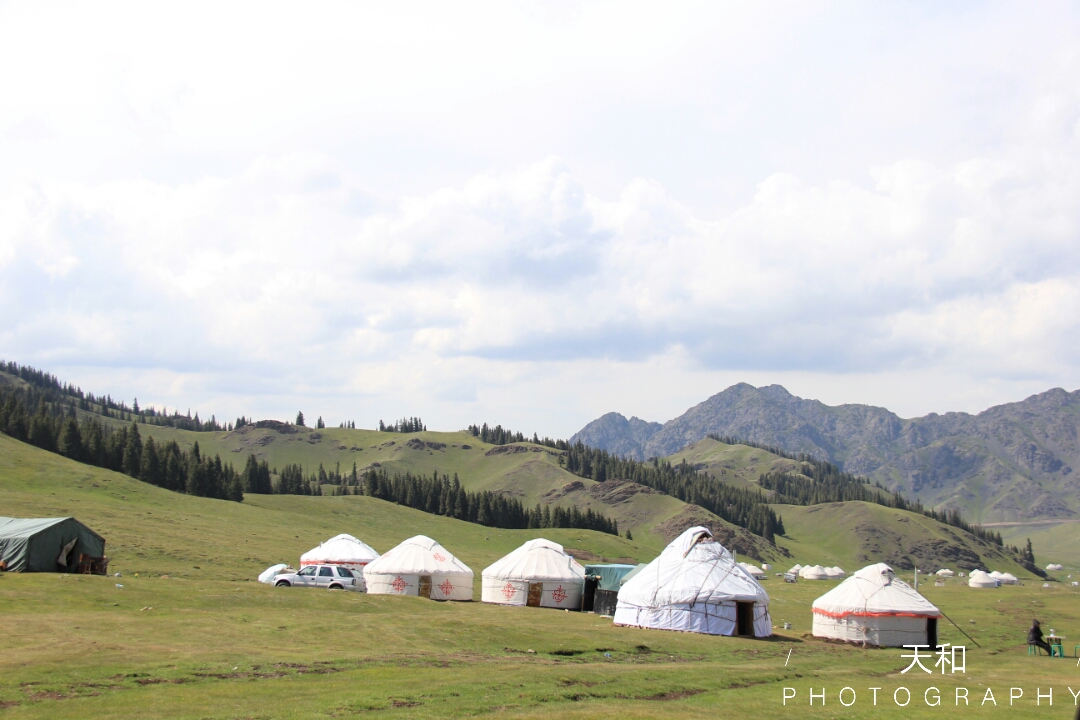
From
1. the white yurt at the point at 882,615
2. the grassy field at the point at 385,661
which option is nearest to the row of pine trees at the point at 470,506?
the grassy field at the point at 385,661

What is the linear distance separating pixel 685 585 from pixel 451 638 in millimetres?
13824

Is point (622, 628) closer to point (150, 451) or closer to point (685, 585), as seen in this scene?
point (685, 585)

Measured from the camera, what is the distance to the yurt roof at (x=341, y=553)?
5503cm

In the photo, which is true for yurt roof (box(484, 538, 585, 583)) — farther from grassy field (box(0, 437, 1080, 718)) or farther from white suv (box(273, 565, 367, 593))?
white suv (box(273, 565, 367, 593))

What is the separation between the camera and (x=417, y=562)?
157 ft

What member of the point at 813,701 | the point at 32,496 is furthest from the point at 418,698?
the point at 32,496

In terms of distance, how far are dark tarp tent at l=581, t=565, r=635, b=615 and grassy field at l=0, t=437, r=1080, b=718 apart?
3.58 meters

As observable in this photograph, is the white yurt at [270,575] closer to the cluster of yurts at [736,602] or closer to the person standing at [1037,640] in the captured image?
the cluster of yurts at [736,602]

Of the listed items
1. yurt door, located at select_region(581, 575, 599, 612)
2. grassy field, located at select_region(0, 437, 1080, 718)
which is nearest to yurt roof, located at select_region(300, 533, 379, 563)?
grassy field, located at select_region(0, 437, 1080, 718)

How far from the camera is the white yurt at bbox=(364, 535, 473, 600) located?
47.2 meters

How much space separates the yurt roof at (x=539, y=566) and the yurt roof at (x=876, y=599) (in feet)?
47.1

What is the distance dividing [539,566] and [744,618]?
13758mm

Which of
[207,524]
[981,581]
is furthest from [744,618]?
[981,581]

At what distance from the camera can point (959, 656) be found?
34.0 meters
